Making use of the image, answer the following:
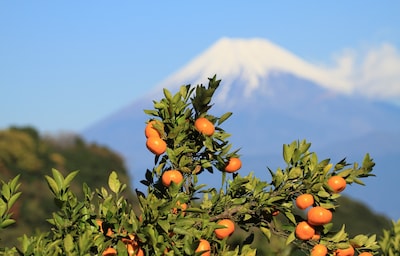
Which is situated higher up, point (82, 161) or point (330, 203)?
point (82, 161)

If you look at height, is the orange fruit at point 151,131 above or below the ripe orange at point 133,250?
above

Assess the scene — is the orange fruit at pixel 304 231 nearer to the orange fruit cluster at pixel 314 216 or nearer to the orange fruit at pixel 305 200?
the orange fruit cluster at pixel 314 216

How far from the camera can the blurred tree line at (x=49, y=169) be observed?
139 ft

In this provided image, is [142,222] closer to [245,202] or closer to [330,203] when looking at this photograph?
[245,202]

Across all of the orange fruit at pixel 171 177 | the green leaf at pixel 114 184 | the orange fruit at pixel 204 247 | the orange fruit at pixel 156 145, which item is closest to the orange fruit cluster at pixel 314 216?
the orange fruit at pixel 204 247

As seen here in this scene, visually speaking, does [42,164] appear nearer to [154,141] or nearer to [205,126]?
[154,141]

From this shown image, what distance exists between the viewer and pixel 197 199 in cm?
518

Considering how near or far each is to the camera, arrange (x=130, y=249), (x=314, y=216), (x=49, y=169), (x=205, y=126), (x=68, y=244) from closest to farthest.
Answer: (x=68, y=244) < (x=130, y=249) < (x=314, y=216) < (x=205, y=126) < (x=49, y=169)

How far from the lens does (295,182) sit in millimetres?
5168

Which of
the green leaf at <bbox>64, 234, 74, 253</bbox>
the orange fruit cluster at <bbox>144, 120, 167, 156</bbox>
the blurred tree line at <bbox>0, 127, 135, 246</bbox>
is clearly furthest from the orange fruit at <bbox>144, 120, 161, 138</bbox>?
the blurred tree line at <bbox>0, 127, 135, 246</bbox>

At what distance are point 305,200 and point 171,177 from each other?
89cm

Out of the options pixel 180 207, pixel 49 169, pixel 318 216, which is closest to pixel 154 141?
pixel 180 207

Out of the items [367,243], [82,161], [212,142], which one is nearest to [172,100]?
[212,142]

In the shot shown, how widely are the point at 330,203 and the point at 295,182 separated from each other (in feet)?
0.87
